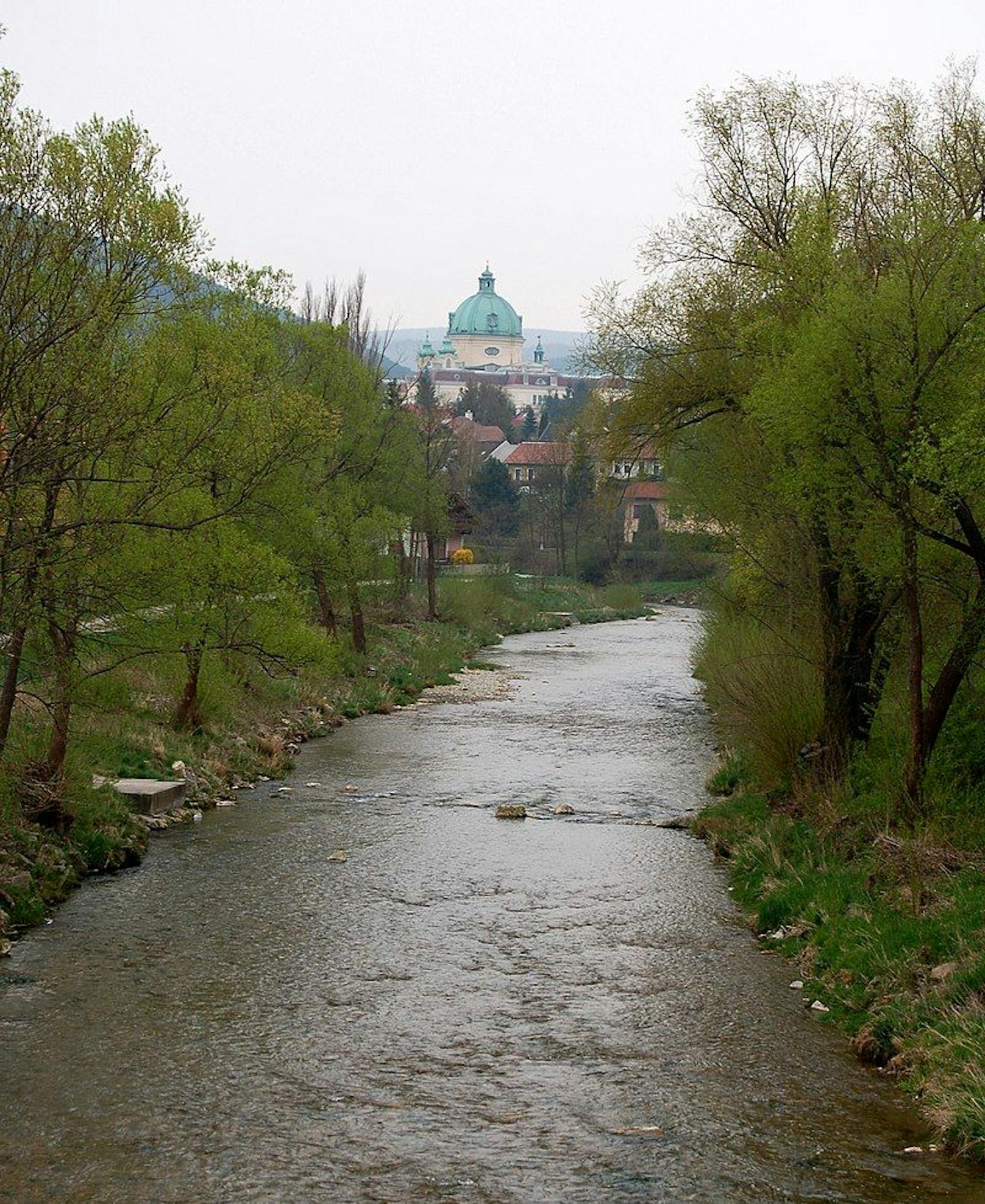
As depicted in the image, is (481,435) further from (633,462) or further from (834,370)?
(834,370)

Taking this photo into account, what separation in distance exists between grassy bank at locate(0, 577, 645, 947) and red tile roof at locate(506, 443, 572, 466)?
37.5 metres

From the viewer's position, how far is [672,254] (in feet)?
64.1

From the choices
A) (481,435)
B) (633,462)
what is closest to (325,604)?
(633,462)

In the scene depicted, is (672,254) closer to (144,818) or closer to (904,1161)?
(144,818)

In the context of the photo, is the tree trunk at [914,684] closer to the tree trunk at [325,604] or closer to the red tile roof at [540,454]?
the tree trunk at [325,604]

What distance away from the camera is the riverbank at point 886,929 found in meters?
8.80

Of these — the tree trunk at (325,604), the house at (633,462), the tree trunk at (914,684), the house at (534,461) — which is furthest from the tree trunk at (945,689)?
the house at (534,461)

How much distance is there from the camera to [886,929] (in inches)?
438

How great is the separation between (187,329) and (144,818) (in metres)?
6.64

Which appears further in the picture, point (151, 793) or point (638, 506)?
point (638, 506)

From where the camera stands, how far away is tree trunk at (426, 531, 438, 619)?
44.4 metres

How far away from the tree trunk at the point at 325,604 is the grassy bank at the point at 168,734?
1.99 feet

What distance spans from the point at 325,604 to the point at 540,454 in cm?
6289

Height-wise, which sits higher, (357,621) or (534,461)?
(534,461)
